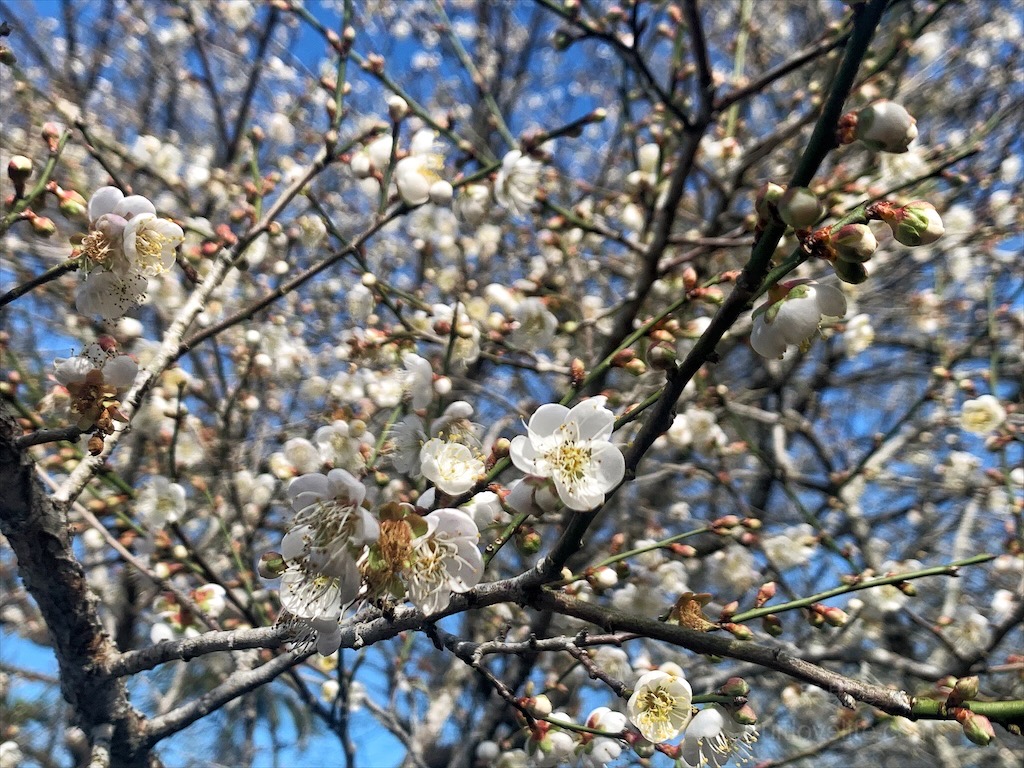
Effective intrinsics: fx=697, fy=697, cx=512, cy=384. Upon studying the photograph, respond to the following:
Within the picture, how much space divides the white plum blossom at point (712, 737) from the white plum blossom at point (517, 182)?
186cm

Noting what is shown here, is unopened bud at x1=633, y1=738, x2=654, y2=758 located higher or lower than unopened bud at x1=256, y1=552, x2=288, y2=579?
lower

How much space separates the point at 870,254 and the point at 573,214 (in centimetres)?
209

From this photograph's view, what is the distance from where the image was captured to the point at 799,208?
833mm

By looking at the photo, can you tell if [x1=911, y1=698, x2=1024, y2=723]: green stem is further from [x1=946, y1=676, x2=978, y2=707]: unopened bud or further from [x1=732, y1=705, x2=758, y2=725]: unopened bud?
[x1=732, y1=705, x2=758, y2=725]: unopened bud

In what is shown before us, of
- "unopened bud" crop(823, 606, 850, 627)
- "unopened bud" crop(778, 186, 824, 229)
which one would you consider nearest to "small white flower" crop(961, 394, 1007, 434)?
"unopened bud" crop(823, 606, 850, 627)

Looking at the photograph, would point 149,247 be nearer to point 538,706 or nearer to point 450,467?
point 450,467

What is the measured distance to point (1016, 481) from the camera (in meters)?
3.16

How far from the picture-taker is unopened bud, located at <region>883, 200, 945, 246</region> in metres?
0.97

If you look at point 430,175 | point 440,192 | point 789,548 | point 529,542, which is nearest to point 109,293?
point 529,542

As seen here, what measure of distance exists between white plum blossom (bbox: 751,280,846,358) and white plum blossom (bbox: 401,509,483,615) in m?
0.56

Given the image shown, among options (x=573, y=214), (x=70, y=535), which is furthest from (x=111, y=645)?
(x=573, y=214)

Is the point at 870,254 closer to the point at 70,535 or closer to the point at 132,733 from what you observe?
the point at 70,535

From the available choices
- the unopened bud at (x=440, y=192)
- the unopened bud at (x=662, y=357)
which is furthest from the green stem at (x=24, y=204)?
the unopened bud at (x=662, y=357)

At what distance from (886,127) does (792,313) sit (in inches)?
11.0
